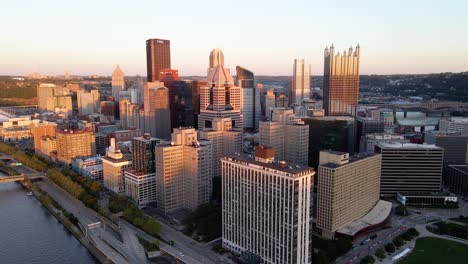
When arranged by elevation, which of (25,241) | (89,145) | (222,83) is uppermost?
(222,83)

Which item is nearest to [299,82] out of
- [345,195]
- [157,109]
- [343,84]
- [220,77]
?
[343,84]

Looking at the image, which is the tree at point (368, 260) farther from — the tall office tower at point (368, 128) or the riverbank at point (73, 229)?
the tall office tower at point (368, 128)

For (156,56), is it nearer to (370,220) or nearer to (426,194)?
(426,194)

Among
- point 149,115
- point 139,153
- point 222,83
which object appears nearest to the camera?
point 139,153

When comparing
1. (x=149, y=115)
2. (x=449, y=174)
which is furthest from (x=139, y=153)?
(x=449, y=174)

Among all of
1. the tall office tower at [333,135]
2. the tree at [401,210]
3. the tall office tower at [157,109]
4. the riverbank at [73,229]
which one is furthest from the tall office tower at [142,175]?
the tall office tower at [157,109]

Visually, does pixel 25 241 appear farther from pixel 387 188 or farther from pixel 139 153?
pixel 387 188
